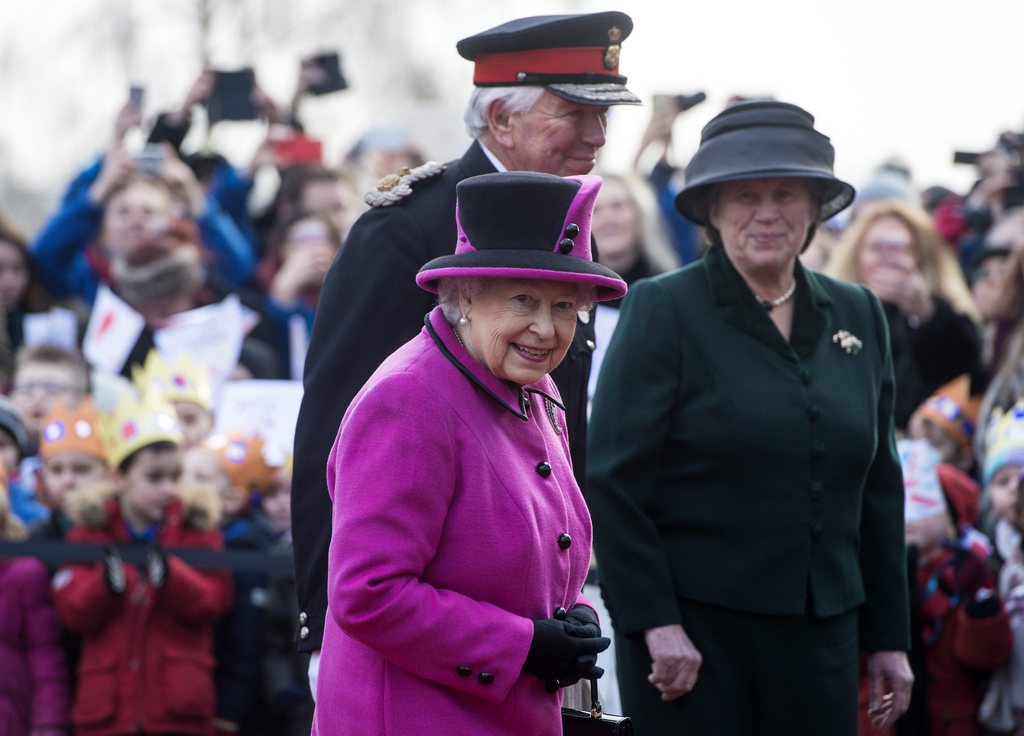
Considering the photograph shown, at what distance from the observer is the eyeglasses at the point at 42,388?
7863 millimetres

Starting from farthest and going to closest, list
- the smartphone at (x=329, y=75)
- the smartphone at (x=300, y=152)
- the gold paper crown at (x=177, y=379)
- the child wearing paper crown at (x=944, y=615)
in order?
the smartphone at (x=329, y=75), the smartphone at (x=300, y=152), the gold paper crown at (x=177, y=379), the child wearing paper crown at (x=944, y=615)

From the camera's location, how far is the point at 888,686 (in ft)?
15.0

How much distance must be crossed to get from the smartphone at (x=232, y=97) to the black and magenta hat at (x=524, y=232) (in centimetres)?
702

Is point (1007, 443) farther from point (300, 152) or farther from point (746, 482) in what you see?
point (300, 152)

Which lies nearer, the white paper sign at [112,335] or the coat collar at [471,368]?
the coat collar at [471,368]

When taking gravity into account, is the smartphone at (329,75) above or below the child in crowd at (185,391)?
above

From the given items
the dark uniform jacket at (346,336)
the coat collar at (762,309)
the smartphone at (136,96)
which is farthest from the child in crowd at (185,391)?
the dark uniform jacket at (346,336)

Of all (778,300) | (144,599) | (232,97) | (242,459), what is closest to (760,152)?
(778,300)

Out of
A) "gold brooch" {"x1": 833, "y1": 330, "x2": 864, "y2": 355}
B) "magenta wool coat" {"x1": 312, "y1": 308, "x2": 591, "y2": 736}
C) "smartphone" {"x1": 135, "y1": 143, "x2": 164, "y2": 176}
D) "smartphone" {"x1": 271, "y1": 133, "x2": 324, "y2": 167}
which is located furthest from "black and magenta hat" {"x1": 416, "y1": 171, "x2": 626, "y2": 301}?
"smartphone" {"x1": 271, "y1": 133, "x2": 324, "y2": 167}

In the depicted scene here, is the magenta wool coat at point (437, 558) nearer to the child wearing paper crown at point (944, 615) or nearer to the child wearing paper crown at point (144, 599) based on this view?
the child wearing paper crown at point (944, 615)

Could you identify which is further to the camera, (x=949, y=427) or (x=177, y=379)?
(x=177, y=379)

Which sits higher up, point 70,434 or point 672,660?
point 672,660

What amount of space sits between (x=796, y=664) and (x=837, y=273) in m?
3.55

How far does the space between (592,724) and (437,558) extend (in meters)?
0.60
